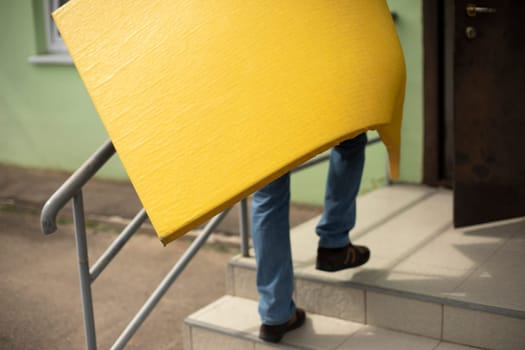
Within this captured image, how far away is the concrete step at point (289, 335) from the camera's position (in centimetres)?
264

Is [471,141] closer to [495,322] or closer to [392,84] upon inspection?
[495,322]

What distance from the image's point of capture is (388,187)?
428 centimetres

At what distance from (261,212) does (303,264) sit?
0.63 metres

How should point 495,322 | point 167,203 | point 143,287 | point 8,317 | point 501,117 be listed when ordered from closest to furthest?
point 167,203 → point 495,322 → point 501,117 → point 8,317 → point 143,287

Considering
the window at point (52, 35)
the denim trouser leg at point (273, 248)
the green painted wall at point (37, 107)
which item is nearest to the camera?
the denim trouser leg at point (273, 248)

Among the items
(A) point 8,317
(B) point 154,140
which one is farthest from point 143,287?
(B) point 154,140

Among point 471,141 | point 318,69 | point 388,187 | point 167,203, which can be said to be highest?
point 318,69

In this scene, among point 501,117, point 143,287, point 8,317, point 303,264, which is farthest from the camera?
point 143,287

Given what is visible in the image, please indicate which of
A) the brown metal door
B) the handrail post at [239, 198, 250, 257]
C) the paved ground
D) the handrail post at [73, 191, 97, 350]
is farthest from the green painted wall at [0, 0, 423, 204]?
the handrail post at [73, 191, 97, 350]

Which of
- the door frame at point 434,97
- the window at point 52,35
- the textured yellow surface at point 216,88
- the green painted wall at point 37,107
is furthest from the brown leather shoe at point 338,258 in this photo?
the window at point 52,35

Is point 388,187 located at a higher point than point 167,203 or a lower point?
lower

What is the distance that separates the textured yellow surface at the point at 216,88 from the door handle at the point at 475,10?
4.31 ft

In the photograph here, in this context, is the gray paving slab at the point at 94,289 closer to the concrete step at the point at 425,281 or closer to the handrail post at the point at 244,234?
the handrail post at the point at 244,234

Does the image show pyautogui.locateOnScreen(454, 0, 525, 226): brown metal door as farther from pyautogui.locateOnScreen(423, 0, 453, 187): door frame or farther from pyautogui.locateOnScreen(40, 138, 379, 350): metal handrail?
pyautogui.locateOnScreen(40, 138, 379, 350): metal handrail
